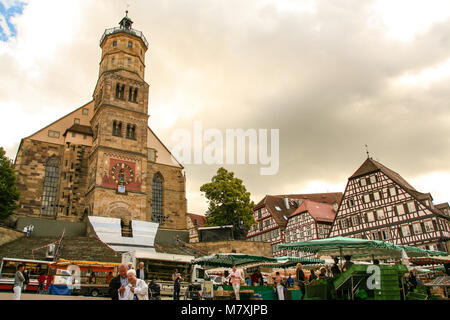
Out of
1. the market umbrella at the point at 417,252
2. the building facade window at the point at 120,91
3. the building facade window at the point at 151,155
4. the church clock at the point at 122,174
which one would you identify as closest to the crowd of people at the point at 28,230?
the church clock at the point at 122,174

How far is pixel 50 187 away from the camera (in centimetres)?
3578

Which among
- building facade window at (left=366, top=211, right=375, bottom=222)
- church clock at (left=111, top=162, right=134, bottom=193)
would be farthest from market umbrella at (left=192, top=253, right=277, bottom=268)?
building facade window at (left=366, top=211, right=375, bottom=222)

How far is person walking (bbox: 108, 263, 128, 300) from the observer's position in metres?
6.63

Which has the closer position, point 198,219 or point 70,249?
point 70,249

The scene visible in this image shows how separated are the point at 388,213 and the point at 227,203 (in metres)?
16.3

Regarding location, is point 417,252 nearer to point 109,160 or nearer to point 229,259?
point 229,259

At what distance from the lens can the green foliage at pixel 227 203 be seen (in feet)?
120

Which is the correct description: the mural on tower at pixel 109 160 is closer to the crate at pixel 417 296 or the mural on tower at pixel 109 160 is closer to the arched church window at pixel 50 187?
the arched church window at pixel 50 187

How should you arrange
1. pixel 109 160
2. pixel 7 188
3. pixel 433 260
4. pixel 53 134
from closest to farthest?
pixel 433 260 < pixel 7 188 < pixel 109 160 < pixel 53 134

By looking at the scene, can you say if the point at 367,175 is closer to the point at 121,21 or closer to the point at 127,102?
the point at 127,102

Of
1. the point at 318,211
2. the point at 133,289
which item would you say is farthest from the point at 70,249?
the point at 318,211

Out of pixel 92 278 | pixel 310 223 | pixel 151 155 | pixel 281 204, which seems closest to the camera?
pixel 92 278

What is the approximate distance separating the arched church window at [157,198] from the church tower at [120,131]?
4.36 feet
